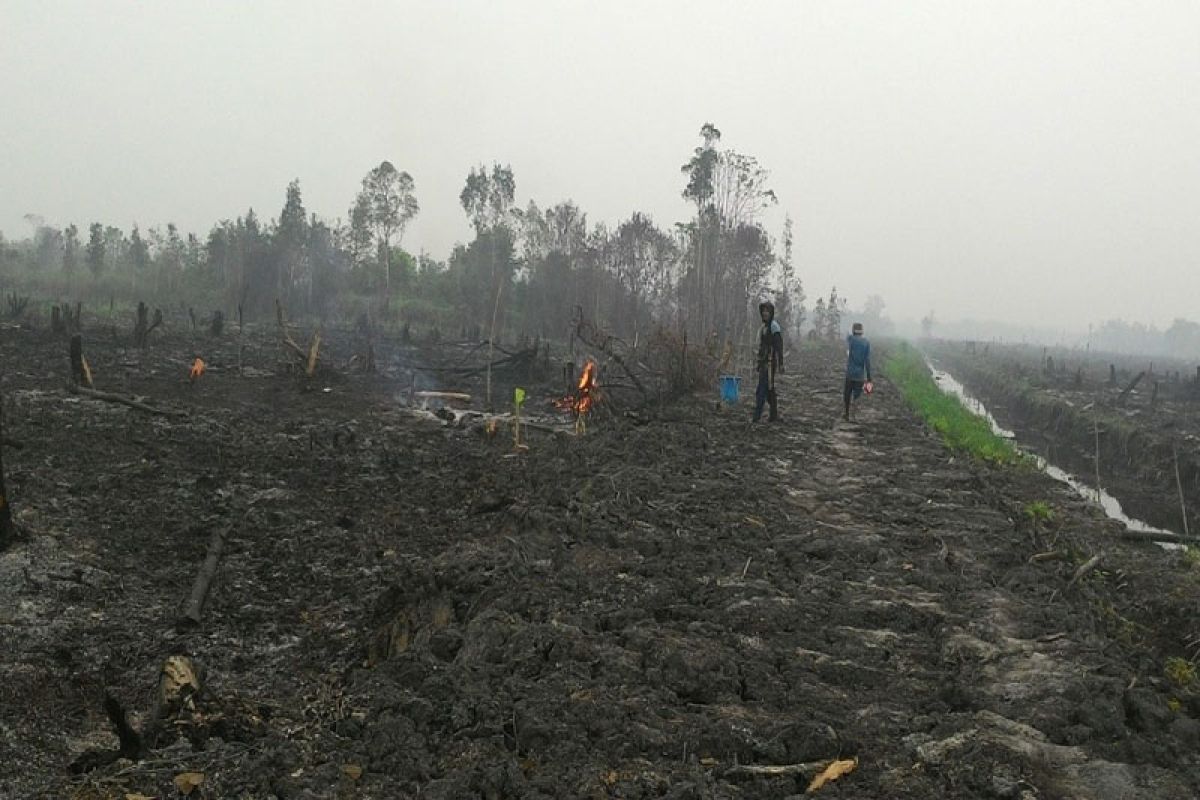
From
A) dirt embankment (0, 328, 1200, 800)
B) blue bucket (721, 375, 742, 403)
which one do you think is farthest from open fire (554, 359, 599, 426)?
blue bucket (721, 375, 742, 403)

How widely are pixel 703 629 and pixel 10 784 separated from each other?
3278 millimetres

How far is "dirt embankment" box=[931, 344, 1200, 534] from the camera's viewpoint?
13.2 meters

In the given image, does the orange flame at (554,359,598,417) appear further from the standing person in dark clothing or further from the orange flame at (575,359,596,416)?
the standing person in dark clothing

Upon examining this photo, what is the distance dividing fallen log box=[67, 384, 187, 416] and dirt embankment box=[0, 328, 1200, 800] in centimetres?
145

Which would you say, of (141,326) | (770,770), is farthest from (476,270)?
(770,770)

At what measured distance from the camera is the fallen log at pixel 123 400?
1098 centimetres

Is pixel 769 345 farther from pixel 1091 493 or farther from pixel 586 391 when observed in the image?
pixel 1091 493

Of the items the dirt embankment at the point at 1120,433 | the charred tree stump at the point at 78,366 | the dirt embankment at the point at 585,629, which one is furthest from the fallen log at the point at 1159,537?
the charred tree stump at the point at 78,366

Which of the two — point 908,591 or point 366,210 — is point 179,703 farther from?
point 366,210

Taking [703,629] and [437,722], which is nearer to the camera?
[437,722]

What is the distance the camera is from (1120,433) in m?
16.8

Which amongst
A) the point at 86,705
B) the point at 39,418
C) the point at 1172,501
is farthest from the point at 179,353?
the point at 1172,501

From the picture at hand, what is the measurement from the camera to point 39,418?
32.2ft

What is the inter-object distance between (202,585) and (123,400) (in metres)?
7.40
